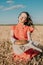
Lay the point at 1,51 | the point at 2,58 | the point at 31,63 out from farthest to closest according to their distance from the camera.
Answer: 1. the point at 1,51
2. the point at 2,58
3. the point at 31,63

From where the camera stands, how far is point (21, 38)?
4059 millimetres

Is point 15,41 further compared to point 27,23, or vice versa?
point 27,23

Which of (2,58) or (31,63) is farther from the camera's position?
(2,58)

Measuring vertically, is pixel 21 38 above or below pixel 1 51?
above

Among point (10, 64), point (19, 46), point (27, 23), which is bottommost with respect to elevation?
point (10, 64)

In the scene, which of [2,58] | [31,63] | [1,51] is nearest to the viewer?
[31,63]

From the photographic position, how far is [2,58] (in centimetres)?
418

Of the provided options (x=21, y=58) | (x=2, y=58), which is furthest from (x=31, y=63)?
(x=2, y=58)

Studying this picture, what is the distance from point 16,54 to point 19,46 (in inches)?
6.2

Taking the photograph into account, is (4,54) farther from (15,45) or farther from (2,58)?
(15,45)

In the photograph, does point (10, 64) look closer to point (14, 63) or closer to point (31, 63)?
point (14, 63)

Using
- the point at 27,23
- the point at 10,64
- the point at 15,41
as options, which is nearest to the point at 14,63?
the point at 10,64

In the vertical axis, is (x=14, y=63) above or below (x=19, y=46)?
below

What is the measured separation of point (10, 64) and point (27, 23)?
0.74m
